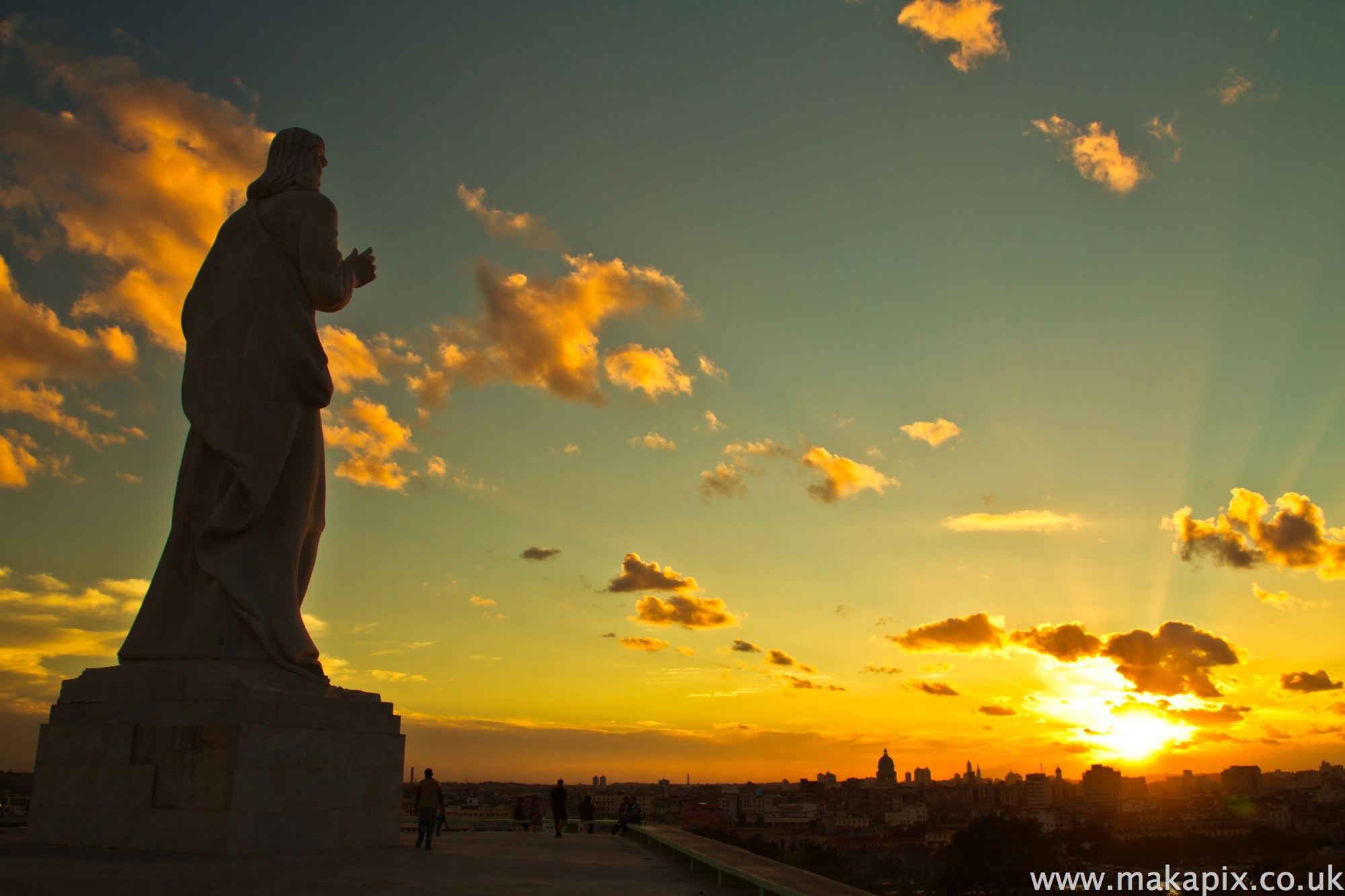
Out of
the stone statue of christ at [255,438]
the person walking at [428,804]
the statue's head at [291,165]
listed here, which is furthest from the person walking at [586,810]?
the statue's head at [291,165]

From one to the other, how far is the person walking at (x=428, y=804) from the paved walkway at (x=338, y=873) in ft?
1.87

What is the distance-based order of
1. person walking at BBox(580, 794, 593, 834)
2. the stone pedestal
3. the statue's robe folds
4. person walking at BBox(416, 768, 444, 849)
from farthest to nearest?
person walking at BBox(580, 794, 593, 834) → person walking at BBox(416, 768, 444, 849) → the statue's robe folds → the stone pedestal

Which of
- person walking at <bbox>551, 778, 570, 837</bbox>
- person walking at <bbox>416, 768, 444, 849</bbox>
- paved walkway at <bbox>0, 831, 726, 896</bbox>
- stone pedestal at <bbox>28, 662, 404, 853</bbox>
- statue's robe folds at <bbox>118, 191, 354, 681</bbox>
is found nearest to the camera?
paved walkway at <bbox>0, 831, 726, 896</bbox>

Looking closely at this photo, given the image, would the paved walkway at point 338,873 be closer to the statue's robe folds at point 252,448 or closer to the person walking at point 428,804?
the person walking at point 428,804

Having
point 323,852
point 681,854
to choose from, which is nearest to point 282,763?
point 323,852

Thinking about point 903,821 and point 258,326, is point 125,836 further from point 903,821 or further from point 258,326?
point 903,821

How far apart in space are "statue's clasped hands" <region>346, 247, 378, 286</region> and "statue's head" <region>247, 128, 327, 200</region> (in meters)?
0.93

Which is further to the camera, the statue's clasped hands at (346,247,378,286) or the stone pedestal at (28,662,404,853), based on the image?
the statue's clasped hands at (346,247,378,286)

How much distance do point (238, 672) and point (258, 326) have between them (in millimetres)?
3812

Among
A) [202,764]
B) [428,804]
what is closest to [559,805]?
[428,804]

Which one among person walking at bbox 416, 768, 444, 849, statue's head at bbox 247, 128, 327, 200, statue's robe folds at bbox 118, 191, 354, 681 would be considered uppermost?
statue's head at bbox 247, 128, 327, 200

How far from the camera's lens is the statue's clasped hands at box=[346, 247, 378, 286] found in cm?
1116

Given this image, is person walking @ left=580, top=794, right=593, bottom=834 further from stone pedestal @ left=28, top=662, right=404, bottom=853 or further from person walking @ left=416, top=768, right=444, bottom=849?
stone pedestal @ left=28, top=662, right=404, bottom=853

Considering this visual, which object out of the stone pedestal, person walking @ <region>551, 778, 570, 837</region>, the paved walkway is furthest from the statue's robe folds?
person walking @ <region>551, 778, 570, 837</region>
